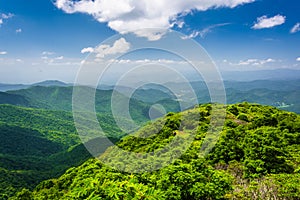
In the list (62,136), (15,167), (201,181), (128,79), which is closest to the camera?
(201,181)

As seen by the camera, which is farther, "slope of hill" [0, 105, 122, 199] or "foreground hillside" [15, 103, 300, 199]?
"slope of hill" [0, 105, 122, 199]

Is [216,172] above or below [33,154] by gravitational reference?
above

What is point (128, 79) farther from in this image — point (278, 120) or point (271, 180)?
point (278, 120)

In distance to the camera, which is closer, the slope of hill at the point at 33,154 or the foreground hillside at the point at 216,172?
the foreground hillside at the point at 216,172

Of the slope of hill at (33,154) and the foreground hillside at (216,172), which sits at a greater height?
the foreground hillside at (216,172)

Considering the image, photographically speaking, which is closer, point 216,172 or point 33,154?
point 216,172

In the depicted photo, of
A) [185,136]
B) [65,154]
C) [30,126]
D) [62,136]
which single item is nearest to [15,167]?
[65,154]

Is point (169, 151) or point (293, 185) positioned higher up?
point (293, 185)

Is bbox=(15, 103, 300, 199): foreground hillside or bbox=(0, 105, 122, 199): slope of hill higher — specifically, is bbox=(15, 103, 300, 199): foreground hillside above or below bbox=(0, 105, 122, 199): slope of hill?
above
